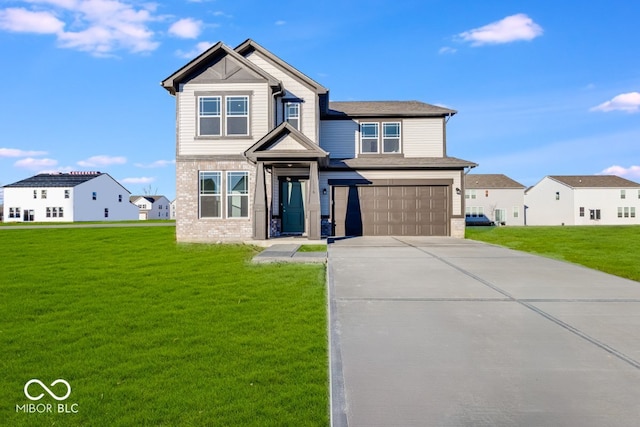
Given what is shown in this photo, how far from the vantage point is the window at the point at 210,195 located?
16016 millimetres

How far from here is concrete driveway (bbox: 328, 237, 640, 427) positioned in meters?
2.95

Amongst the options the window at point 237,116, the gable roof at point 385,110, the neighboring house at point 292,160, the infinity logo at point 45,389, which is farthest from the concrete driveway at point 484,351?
the gable roof at point 385,110

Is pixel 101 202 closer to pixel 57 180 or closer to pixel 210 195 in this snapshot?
pixel 57 180

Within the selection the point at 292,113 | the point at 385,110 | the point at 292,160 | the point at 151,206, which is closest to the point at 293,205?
the point at 292,160

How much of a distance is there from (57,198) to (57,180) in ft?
12.5

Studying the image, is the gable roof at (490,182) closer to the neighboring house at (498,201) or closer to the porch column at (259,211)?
the neighboring house at (498,201)

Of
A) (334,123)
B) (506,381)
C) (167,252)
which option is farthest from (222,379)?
(334,123)

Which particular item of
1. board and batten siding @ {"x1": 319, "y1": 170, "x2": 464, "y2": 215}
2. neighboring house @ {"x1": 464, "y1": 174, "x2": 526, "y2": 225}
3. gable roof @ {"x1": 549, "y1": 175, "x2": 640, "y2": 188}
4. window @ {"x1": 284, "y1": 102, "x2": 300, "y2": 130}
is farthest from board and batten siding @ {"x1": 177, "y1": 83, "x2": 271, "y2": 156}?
gable roof @ {"x1": 549, "y1": 175, "x2": 640, "y2": 188}

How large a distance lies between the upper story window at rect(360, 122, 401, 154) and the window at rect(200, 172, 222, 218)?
739 cm

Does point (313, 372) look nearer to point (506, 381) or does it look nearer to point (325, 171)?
point (506, 381)

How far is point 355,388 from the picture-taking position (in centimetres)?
327

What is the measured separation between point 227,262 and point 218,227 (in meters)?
6.04

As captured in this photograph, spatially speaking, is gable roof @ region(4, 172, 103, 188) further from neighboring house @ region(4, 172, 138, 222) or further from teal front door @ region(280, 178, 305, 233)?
teal front door @ region(280, 178, 305, 233)

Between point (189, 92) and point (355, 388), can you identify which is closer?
point (355, 388)
